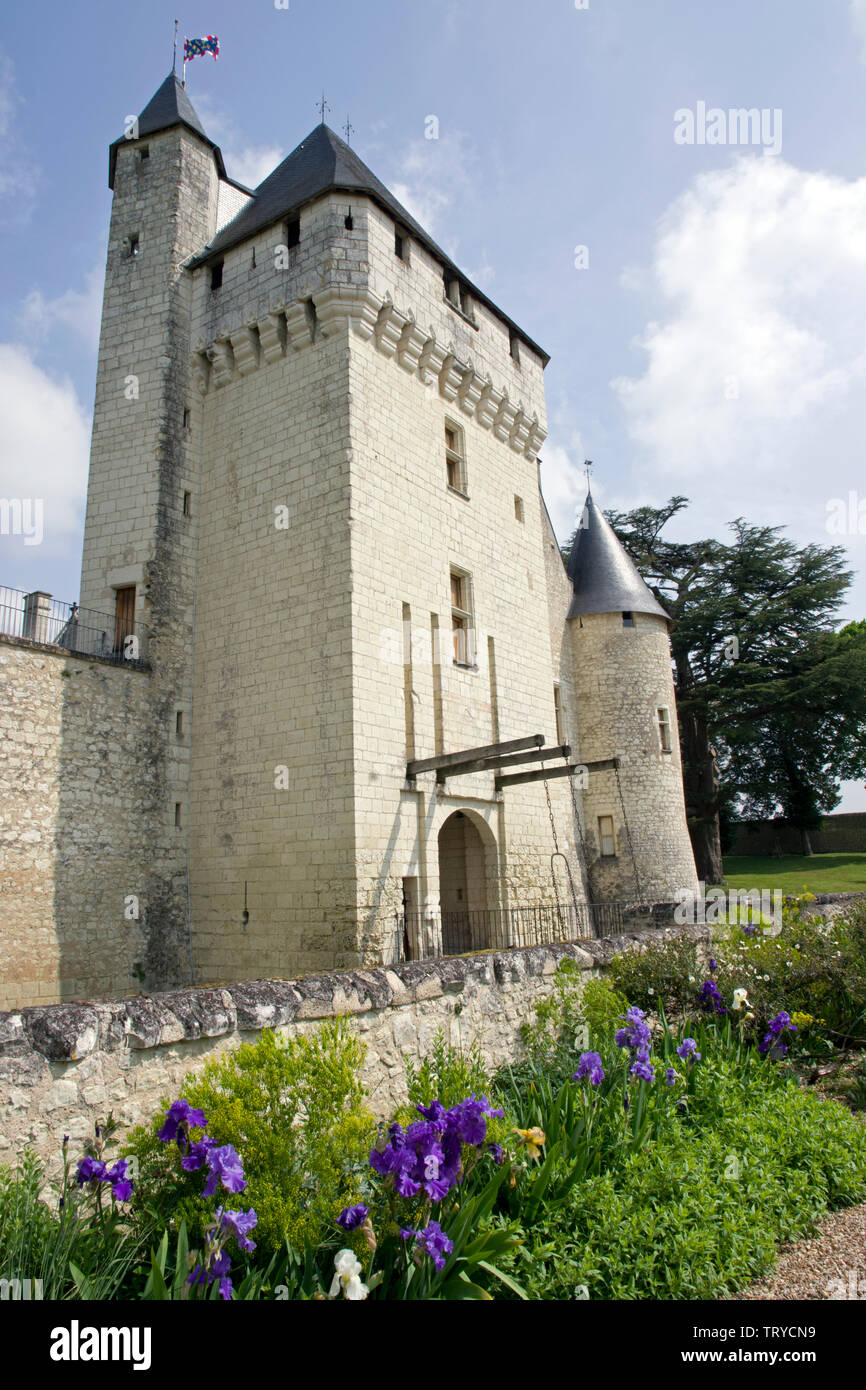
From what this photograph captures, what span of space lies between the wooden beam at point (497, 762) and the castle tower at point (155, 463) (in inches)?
156

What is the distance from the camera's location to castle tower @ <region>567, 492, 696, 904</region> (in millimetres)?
17422

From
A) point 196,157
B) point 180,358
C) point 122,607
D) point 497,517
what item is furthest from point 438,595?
point 196,157

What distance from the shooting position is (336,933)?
10.4 metres

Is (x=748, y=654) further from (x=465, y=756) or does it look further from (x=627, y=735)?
(x=465, y=756)

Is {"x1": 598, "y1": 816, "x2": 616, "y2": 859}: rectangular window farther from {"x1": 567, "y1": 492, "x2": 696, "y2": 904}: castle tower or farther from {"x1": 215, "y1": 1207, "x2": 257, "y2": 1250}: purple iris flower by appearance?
{"x1": 215, "y1": 1207, "x2": 257, "y2": 1250}: purple iris flower

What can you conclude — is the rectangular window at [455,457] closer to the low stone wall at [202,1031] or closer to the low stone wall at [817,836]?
the low stone wall at [202,1031]

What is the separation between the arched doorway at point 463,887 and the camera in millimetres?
13414

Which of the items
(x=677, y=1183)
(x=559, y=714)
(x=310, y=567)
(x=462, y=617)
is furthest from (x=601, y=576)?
(x=677, y=1183)

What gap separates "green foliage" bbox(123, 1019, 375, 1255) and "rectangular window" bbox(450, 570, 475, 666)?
10212 millimetres

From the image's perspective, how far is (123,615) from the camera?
12.8 metres

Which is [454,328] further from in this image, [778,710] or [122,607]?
[778,710]

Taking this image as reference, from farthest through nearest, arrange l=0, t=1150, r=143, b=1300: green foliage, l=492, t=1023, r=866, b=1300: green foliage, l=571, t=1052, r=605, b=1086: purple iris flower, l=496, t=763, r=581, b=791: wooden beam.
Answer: l=496, t=763, r=581, b=791: wooden beam, l=571, t=1052, r=605, b=1086: purple iris flower, l=492, t=1023, r=866, b=1300: green foliage, l=0, t=1150, r=143, b=1300: green foliage

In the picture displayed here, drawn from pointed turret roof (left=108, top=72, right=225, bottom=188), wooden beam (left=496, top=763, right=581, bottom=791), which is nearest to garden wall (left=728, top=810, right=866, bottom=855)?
wooden beam (left=496, top=763, right=581, bottom=791)

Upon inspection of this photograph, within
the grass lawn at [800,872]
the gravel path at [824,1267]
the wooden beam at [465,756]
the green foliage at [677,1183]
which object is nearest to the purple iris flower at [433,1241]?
the green foliage at [677,1183]
